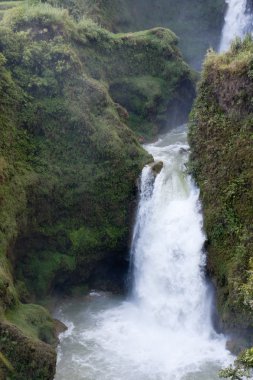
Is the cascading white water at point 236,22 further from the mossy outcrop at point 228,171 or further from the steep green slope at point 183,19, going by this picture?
the mossy outcrop at point 228,171

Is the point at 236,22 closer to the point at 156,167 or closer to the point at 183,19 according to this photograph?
the point at 183,19

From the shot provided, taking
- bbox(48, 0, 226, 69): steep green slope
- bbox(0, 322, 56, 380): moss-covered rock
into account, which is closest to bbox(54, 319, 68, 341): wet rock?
bbox(0, 322, 56, 380): moss-covered rock

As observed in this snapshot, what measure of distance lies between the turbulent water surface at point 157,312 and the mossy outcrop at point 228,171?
3.11 ft

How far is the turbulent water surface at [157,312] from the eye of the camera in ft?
62.2

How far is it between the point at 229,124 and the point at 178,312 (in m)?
8.10

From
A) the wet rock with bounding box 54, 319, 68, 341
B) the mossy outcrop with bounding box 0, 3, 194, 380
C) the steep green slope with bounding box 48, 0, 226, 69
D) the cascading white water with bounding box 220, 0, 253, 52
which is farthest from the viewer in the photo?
the steep green slope with bounding box 48, 0, 226, 69

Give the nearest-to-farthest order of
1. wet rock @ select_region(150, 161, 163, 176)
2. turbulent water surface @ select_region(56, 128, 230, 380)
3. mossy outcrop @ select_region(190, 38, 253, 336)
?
turbulent water surface @ select_region(56, 128, 230, 380)
mossy outcrop @ select_region(190, 38, 253, 336)
wet rock @ select_region(150, 161, 163, 176)

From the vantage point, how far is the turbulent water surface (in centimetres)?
1897

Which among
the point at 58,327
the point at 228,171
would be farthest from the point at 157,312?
the point at 228,171

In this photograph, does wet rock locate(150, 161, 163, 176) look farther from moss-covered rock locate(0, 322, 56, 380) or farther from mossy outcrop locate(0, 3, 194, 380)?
moss-covered rock locate(0, 322, 56, 380)

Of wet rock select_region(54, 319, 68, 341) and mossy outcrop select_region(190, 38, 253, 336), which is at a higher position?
mossy outcrop select_region(190, 38, 253, 336)

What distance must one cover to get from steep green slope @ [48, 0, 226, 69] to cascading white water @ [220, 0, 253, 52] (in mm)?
1031

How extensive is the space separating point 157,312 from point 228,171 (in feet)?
21.9

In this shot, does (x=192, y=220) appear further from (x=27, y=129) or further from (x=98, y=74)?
(x=98, y=74)
